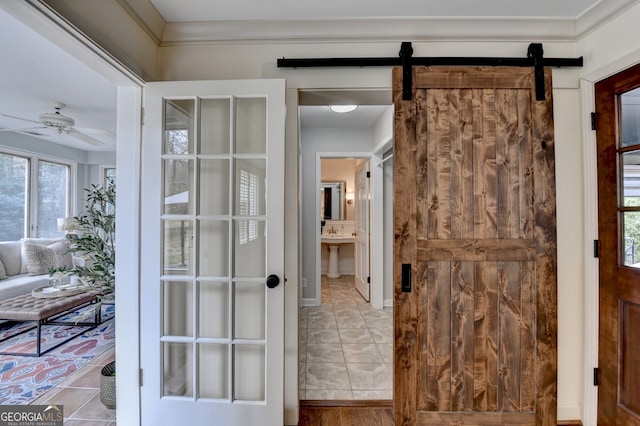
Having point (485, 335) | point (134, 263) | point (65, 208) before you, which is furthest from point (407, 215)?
point (65, 208)

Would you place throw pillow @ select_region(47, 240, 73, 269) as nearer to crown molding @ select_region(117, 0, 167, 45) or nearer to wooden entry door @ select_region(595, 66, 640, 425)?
crown molding @ select_region(117, 0, 167, 45)

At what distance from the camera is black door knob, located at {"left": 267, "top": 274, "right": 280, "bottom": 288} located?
152 cm

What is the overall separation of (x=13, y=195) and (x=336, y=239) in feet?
16.8

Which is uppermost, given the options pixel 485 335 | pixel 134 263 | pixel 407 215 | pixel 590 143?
pixel 590 143

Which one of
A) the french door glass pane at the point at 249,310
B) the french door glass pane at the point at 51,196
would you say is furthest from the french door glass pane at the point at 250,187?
the french door glass pane at the point at 51,196

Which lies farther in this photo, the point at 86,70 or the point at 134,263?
the point at 86,70

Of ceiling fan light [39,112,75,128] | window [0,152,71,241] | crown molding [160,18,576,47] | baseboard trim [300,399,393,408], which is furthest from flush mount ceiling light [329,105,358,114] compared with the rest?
window [0,152,71,241]

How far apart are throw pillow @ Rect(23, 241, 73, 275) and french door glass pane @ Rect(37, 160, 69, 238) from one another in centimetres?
105

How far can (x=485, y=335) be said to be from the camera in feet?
5.19

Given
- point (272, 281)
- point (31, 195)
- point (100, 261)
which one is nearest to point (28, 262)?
point (31, 195)

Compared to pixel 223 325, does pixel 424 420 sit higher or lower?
lower

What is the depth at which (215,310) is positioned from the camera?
1.62 meters

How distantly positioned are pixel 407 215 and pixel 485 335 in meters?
0.83

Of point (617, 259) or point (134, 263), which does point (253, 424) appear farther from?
point (617, 259)
